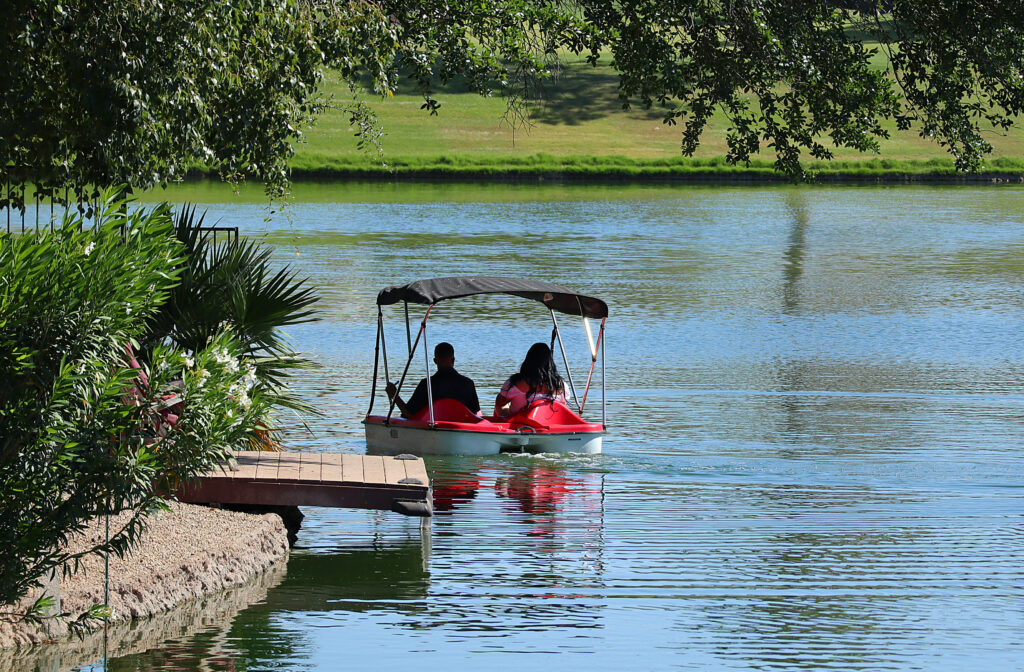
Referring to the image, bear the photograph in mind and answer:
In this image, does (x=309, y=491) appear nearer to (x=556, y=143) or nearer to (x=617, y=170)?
(x=617, y=170)

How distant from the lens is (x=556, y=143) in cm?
8538

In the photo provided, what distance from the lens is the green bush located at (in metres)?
7.32

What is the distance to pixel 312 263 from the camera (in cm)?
3662

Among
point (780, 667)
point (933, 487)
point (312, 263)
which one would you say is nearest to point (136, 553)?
point (780, 667)

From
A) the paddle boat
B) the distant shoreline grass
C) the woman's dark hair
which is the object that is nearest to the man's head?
the paddle boat

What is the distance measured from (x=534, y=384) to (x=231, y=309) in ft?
14.6

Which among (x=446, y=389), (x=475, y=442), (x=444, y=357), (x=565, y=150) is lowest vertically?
(x=475, y=442)

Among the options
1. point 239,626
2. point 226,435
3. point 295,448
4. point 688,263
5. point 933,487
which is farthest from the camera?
point 688,263

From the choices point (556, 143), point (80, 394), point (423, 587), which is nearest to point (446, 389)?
point (423, 587)

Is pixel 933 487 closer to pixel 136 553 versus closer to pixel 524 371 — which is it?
pixel 524 371

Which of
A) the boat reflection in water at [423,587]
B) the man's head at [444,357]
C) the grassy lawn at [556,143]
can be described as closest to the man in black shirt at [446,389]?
the man's head at [444,357]

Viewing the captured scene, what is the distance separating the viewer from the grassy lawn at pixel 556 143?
76.8 m

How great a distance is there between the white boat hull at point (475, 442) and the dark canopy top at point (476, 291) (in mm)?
1446

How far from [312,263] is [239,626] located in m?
27.6
